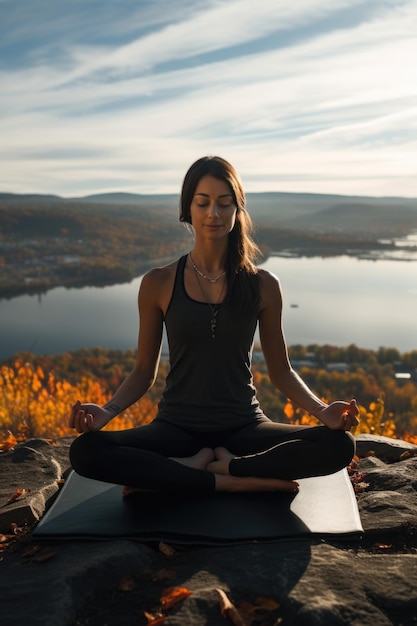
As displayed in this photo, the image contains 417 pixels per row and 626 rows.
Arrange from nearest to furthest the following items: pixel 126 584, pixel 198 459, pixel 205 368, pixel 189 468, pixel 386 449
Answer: pixel 126 584
pixel 189 468
pixel 198 459
pixel 205 368
pixel 386 449

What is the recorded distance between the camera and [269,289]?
10.6 ft

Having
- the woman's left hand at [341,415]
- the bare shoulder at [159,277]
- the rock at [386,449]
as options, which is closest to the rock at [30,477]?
the bare shoulder at [159,277]

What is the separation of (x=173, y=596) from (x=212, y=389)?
109cm

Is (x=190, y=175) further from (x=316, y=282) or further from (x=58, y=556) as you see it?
(x=316, y=282)

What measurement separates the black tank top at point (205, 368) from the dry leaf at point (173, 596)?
974 millimetres

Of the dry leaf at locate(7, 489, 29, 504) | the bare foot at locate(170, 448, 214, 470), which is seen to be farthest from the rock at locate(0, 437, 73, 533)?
the bare foot at locate(170, 448, 214, 470)

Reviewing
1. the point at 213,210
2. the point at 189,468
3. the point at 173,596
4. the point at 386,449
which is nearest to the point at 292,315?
the point at 386,449

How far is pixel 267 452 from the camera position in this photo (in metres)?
2.83

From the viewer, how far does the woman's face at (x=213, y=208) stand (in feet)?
10.00

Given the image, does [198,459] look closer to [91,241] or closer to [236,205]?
[236,205]

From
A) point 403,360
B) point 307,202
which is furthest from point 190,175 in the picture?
point 307,202

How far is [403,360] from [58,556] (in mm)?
52916

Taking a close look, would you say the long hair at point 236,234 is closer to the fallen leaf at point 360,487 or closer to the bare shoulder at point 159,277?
the bare shoulder at point 159,277

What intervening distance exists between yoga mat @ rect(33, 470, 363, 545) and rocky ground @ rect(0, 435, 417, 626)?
0.05 meters
